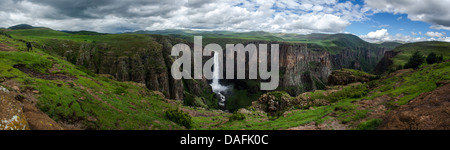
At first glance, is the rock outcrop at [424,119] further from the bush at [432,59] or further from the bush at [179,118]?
the bush at [432,59]

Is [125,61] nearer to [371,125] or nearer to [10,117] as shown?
[10,117]

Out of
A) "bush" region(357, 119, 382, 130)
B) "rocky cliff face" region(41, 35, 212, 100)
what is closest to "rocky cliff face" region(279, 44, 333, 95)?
"rocky cliff face" region(41, 35, 212, 100)

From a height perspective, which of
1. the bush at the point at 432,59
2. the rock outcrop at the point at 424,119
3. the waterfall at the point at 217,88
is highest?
the bush at the point at 432,59

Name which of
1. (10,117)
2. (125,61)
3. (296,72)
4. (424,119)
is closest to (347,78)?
(424,119)

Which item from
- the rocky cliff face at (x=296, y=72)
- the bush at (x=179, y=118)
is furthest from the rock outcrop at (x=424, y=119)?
the rocky cliff face at (x=296, y=72)

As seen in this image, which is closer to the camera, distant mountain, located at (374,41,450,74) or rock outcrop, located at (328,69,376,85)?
rock outcrop, located at (328,69,376,85)

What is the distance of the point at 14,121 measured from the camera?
10148 mm

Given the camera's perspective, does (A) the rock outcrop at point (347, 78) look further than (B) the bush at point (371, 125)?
Yes

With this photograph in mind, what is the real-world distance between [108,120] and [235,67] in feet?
570

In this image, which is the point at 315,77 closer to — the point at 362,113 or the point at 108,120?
the point at 362,113

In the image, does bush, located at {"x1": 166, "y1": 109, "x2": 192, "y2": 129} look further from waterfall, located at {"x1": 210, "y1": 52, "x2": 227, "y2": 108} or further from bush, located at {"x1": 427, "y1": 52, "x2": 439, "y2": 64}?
waterfall, located at {"x1": 210, "y1": 52, "x2": 227, "y2": 108}
